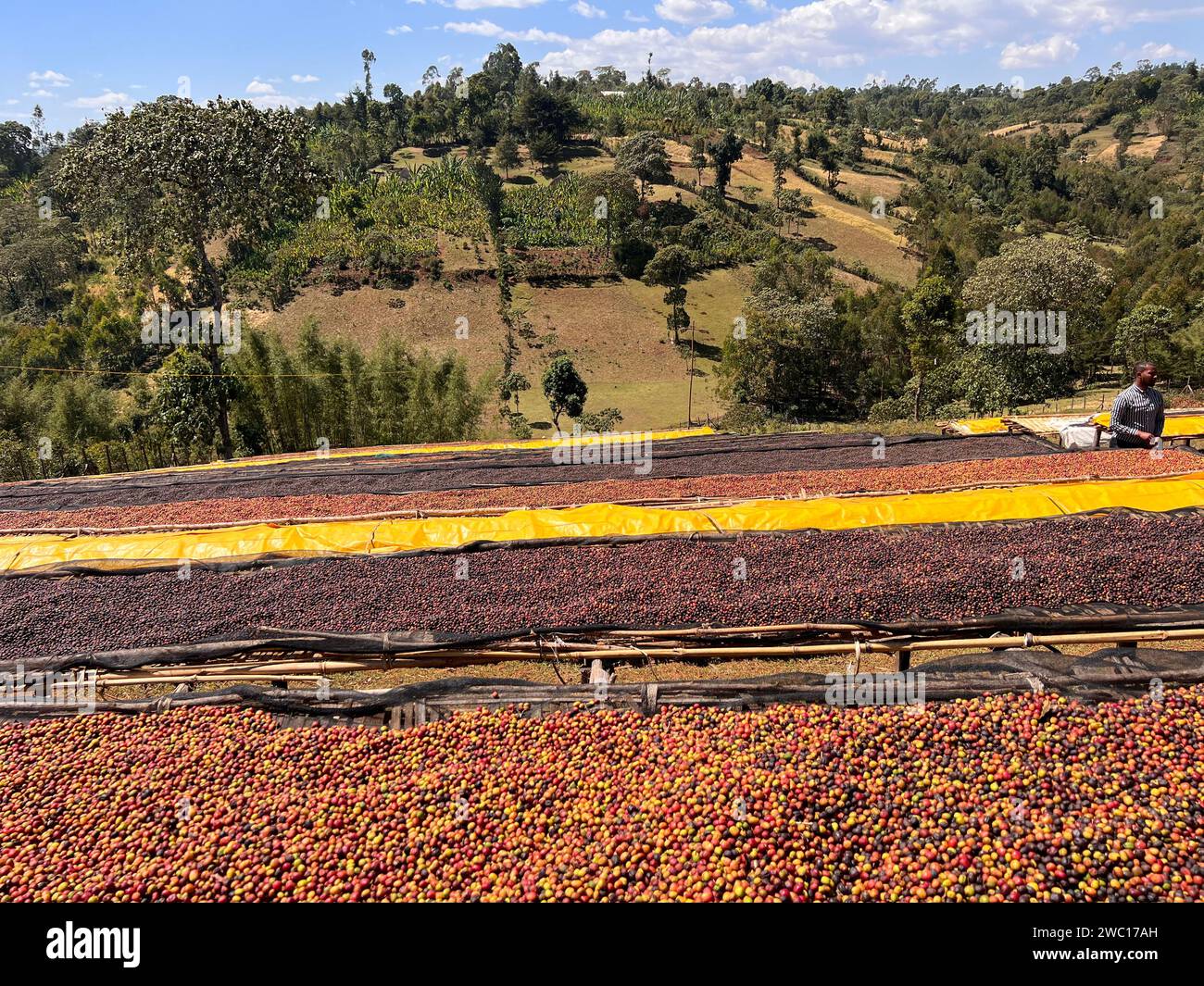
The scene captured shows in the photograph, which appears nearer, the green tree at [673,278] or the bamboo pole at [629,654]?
the bamboo pole at [629,654]

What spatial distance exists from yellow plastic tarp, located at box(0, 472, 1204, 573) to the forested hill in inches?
495

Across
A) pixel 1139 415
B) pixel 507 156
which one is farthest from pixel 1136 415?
pixel 507 156

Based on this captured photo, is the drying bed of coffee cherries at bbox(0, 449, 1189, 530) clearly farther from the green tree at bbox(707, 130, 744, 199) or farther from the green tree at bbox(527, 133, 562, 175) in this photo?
the green tree at bbox(527, 133, 562, 175)

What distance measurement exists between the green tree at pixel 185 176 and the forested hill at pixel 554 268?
0.09 metres

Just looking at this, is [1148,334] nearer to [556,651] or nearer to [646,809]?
[556,651]

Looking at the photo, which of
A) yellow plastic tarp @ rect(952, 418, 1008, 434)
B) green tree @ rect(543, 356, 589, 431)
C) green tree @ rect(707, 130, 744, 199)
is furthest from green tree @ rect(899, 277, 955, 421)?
green tree @ rect(707, 130, 744, 199)

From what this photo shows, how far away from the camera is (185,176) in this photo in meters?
22.0

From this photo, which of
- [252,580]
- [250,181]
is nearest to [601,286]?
[250,181]

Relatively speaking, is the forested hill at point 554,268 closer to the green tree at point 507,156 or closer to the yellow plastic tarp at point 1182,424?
the green tree at point 507,156
